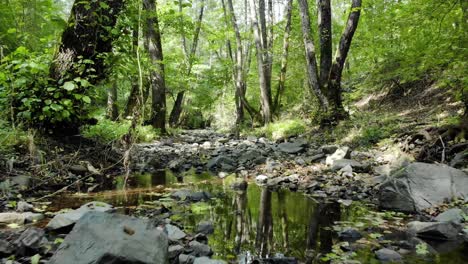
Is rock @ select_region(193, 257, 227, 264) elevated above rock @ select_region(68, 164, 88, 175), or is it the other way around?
rock @ select_region(68, 164, 88, 175)

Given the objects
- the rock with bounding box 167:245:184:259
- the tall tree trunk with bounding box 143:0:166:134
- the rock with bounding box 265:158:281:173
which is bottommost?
the rock with bounding box 265:158:281:173

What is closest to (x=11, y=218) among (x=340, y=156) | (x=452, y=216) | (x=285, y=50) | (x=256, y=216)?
(x=256, y=216)

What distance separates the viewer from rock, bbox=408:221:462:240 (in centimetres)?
289

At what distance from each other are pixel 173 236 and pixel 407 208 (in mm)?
2549

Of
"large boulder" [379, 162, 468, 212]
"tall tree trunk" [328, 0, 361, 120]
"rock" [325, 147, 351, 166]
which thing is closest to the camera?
"large boulder" [379, 162, 468, 212]

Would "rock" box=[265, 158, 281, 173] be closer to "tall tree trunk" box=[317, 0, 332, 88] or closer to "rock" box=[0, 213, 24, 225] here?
"tall tree trunk" box=[317, 0, 332, 88]

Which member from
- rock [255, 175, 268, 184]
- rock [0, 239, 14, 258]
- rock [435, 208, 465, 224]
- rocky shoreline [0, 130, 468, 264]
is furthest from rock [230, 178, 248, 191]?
rock [0, 239, 14, 258]

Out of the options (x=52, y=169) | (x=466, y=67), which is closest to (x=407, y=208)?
(x=466, y=67)

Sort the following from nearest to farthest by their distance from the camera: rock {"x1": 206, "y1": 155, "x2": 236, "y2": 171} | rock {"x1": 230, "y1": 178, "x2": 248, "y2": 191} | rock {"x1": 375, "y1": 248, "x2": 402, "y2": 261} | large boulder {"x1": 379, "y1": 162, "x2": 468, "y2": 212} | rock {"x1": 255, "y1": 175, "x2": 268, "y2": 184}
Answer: rock {"x1": 375, "y1": 248, "x2": 402, "y2": 261} → large boulder {"x1": 379, "y1": 162, "x2": 468, "y2": 212} → rock {"x1": 230, "y1": 178, "x2": 248, "y2": 191} → rock {"x1": 255, "y1": 175, "x2": 268, "y2": 184} → rock {"x1": 206, "y1": 155, "x2": 236, "y2": 171}

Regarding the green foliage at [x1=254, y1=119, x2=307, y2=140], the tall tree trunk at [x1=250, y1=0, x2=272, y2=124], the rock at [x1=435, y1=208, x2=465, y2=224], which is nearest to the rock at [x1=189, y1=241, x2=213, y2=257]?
the rock at [x1=435, y1=208, x2=465, y2=224]

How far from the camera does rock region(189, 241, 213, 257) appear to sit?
2523 millimetres

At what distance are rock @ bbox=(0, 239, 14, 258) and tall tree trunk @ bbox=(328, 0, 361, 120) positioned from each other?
8372mm

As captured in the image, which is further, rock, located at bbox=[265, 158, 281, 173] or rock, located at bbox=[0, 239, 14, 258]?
rock, located at bbox=[265, 158, 281, 173]

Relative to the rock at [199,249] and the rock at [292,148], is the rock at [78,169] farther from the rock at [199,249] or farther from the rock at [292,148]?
the rock at [292,148]
